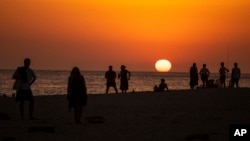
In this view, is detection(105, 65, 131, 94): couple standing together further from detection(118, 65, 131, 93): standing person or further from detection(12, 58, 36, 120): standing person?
detection(12, 58, 36, 120): standing person

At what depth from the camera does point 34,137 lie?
14.5 metres

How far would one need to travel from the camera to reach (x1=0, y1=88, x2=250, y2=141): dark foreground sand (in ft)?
49.0

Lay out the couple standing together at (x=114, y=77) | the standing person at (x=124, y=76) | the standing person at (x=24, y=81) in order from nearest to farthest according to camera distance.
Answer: the standing person at (x=24, y=81) → the couple standing together at (x=114, y=77) → the standing person at (x=124, y=76)

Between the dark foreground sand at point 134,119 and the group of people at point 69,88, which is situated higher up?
the group of people at point 69,88

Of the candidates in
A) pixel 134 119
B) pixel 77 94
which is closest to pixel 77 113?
pixel 77 94

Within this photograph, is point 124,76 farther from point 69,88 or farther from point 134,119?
point 69,88

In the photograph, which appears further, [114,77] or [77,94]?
[114,77]

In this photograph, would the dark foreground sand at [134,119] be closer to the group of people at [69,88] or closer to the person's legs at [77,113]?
the person's legs at [77,113]

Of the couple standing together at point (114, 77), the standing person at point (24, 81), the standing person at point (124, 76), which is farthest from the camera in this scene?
the standing person at point (124, 76)

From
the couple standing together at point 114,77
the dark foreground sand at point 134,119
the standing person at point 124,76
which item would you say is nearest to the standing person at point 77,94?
the dark foreground sand at point 134,119

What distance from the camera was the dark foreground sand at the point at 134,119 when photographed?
14.9 meters

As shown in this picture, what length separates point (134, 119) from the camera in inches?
733

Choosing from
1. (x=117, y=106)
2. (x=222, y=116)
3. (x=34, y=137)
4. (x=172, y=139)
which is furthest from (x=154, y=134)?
(x=117, y=106)

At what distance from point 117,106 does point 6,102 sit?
534 centimetres
